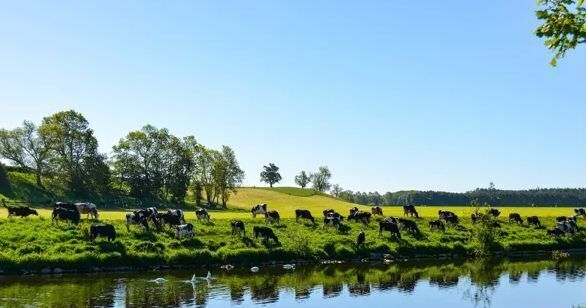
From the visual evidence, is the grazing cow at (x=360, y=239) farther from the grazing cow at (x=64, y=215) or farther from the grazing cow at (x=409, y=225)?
the grazing cow at (x=64, y=215)

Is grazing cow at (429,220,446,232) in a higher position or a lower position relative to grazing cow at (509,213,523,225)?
lower

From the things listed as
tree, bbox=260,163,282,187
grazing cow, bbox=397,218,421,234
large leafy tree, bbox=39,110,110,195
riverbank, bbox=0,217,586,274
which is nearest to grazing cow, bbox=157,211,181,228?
riverbank, bbox=0,217,586,274

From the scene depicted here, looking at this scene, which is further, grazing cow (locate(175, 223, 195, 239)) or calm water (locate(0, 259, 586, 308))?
grazing cow (locate(175, 223, 195, 239))

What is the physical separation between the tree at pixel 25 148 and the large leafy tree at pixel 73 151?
238 centimetres

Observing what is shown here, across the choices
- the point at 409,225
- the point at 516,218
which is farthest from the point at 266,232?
the point at 516,218

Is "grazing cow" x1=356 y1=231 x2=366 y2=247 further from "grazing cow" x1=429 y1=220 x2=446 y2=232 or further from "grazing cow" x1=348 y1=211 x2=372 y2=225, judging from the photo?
"grazing cow" x1=429 y1=220 x2=446 y2=232

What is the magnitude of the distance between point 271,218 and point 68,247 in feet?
67.5

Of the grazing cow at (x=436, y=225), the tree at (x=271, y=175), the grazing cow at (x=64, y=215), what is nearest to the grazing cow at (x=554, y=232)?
the grazing cow at (x=436, y=225)

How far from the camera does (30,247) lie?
3341cm

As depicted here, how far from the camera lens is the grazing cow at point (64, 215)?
1560 inches

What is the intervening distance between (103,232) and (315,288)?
16510 millimetres

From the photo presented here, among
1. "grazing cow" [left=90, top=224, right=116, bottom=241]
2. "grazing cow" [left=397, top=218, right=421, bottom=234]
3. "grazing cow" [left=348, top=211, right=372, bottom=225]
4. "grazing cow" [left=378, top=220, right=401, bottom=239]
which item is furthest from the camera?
"grazing cow" [left=348, top=211, right=372, bottom=225]

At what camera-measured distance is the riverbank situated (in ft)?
109

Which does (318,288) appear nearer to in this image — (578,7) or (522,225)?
(578,7)
